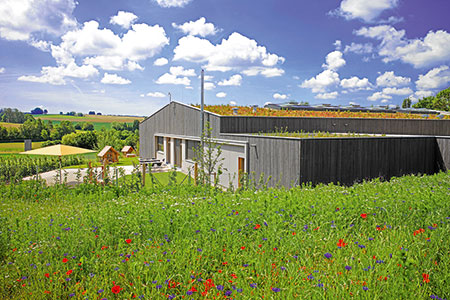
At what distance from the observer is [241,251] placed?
3.37 m

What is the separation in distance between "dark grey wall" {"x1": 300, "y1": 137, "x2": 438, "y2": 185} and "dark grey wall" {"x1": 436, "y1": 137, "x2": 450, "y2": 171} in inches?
5.9

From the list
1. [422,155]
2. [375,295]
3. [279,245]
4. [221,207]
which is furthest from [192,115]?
[375,295]

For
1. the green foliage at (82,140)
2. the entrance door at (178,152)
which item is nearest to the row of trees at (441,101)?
the entrance door at (178,152)

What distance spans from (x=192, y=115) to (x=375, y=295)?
16200 mm

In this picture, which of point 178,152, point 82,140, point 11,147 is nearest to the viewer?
point 178,152

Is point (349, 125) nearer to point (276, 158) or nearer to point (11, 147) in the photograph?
point (276, 158)

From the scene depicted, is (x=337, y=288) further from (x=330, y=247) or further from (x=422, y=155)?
(x=422, y=155)

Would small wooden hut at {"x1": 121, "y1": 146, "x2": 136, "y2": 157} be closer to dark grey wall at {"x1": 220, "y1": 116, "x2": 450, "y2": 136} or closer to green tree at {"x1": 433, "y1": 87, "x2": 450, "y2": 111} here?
dark grey wall at {"x1": 220, "y1": 116, "x2": 450, "y2": 136}

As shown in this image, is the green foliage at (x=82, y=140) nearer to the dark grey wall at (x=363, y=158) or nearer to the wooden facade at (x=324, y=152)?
the wooden facade at (x=324, y=152)

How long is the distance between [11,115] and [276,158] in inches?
2798

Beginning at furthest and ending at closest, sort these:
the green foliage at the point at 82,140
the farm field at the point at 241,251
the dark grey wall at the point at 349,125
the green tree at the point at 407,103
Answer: the green tree at the point at 407,103, the green foliage at the point at 82,140, the dark grey wall at the point at 349,125, the farm field at the point at 241,251

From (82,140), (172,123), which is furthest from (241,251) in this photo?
(82,140)

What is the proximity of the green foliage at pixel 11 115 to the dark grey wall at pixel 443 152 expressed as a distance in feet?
233

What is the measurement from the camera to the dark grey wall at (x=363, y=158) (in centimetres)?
984
